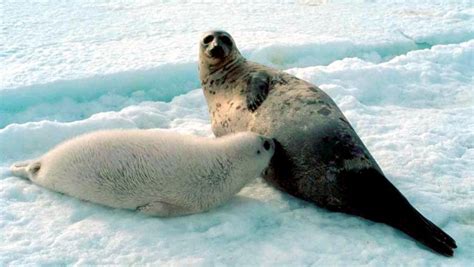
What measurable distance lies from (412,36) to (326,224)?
3.77 metres

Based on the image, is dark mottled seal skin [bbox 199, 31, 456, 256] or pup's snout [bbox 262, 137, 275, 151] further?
pup's snout [bbox 262, 137, 275, 151]

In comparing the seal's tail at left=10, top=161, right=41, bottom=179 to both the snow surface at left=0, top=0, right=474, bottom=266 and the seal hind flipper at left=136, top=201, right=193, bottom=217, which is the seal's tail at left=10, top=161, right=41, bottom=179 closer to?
the snow surface at left=0, top=0, right=474, bottom=266

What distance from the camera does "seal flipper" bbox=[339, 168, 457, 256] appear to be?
2.39 m

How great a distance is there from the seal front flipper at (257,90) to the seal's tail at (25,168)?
1.19 m

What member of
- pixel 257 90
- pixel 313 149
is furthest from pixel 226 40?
pixel 313 149

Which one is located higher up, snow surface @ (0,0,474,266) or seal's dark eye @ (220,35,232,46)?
seal's dark eye @ (220,35,232,46)

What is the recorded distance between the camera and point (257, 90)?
3225 mm

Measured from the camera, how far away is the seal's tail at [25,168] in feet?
9.50

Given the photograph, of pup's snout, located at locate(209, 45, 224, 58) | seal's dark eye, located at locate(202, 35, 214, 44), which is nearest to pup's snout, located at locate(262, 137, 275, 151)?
pup's snout, located at locate(209, 45, 224, 58)

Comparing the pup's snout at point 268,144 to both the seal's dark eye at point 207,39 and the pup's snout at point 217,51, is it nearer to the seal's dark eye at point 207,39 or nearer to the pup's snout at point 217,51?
the pup's snout at point 217,51

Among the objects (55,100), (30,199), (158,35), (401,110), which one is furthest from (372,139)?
(158,35)

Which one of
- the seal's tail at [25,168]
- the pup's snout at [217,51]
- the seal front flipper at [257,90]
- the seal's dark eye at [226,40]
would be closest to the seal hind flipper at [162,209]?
the seal's tail at [25,168]

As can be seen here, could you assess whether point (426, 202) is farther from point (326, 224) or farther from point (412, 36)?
point (412, 36)

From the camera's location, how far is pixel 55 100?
4.29 meters
